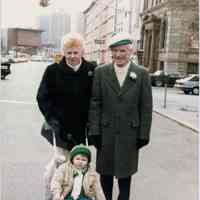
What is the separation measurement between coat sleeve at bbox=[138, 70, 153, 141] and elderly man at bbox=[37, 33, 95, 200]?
0.48m

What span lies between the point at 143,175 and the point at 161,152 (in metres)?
2.27

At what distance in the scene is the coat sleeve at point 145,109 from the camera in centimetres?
481

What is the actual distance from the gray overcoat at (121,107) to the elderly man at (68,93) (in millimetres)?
115

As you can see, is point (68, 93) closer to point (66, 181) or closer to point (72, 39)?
point (72, 39)

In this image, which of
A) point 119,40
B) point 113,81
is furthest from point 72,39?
point 113,81

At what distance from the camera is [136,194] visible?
21.2 feet

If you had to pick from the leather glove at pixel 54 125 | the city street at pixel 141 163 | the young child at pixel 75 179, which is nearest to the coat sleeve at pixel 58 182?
the young child at pixel 75 179

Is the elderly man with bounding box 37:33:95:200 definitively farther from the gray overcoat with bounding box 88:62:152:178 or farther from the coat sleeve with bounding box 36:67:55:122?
the gray overcoat with bounding box 88:62:152:178

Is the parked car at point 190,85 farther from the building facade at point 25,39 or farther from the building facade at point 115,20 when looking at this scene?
the building facade at point 25,39

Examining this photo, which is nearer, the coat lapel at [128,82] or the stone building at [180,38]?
the coat lapel at [128,82]

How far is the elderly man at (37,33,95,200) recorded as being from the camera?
4778 millimetres

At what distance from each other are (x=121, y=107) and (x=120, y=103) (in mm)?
37

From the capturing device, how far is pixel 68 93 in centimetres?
484

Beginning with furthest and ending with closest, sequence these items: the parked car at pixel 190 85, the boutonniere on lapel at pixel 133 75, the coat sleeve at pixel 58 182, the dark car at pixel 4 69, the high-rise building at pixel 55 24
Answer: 1. the high-rise building at pixel 55 24
2. the dark car at pixel 4 69
3. the parked car at pixel 190 85
4. the boutonniere on lapel at pixel 133 75
5. the coat sleeve at pixel 58 182
